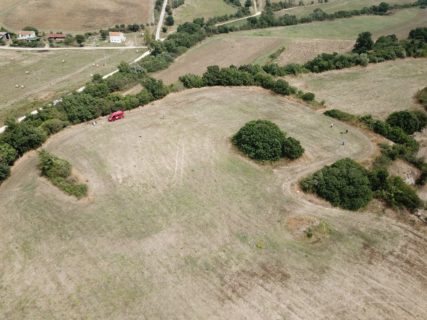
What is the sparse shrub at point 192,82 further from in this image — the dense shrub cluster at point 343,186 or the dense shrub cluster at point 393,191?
the dense shrub cluster at point 393,191

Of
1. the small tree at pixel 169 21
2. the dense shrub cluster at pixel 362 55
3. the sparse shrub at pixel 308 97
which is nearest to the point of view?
the sparse shrub at pixel 308 97

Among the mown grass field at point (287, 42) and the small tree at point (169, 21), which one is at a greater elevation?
the small tree at point (169, 21)

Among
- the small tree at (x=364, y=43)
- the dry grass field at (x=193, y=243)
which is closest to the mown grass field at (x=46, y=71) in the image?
the dry grass field at (x=193, y=243)

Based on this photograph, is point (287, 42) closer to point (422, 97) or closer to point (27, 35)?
point (422, 97)

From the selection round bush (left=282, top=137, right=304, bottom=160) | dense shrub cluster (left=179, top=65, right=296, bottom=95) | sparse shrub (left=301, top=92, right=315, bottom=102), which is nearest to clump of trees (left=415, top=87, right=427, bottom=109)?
sparse shrub (left=301, top=92, right=315, bottom=102)

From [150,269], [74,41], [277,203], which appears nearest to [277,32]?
[74,41]

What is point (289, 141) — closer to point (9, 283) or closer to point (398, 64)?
point (9, 283)
